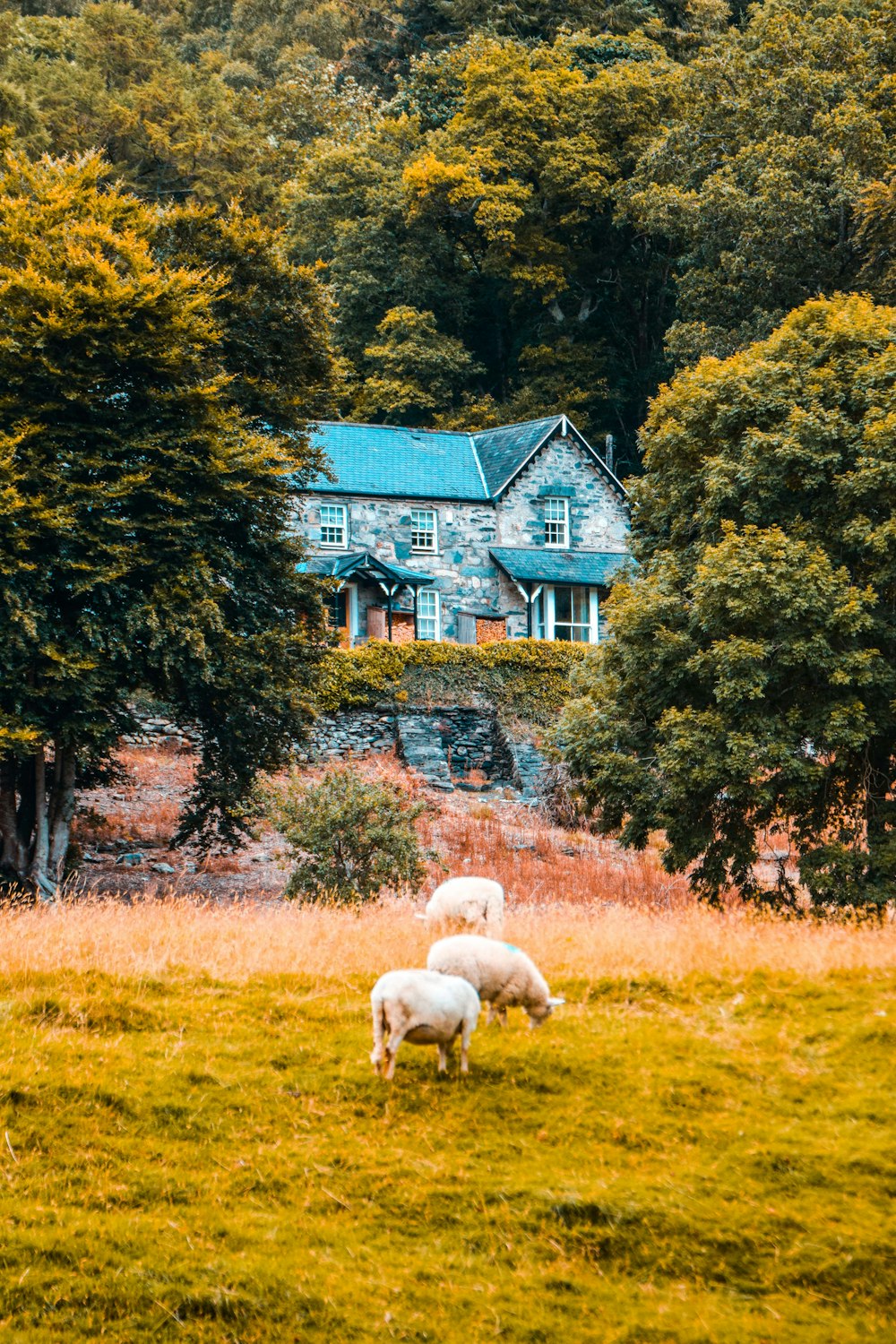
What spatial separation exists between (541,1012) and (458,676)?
3524 centimetres

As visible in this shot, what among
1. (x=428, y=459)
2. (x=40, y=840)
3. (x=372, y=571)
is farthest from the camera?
(x=428, y=459)

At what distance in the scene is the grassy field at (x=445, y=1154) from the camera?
987 centimetres

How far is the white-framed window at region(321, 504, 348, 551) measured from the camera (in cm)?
5516

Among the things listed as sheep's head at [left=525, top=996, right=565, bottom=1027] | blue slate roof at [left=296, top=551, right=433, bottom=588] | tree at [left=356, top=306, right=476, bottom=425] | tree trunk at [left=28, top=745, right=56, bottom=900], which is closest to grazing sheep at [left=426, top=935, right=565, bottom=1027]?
sheep's head at [left=525, top=996, right=565, bottom=1027]

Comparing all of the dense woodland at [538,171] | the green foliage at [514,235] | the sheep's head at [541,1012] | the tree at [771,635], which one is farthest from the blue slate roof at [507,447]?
the sheep's head at [541,1012]

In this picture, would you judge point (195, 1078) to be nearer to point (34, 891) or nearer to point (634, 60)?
point (34, 891)

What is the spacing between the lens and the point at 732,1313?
387 inches

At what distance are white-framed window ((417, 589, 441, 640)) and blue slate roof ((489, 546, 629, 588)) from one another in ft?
10.7

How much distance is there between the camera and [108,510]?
2509 centimetres

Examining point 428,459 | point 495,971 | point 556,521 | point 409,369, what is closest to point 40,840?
point 495,971

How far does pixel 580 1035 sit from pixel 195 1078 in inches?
149

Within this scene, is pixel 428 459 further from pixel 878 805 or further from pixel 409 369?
pixel 878 805

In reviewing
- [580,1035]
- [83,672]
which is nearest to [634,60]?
[83,672]

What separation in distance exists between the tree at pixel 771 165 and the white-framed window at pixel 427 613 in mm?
15175
